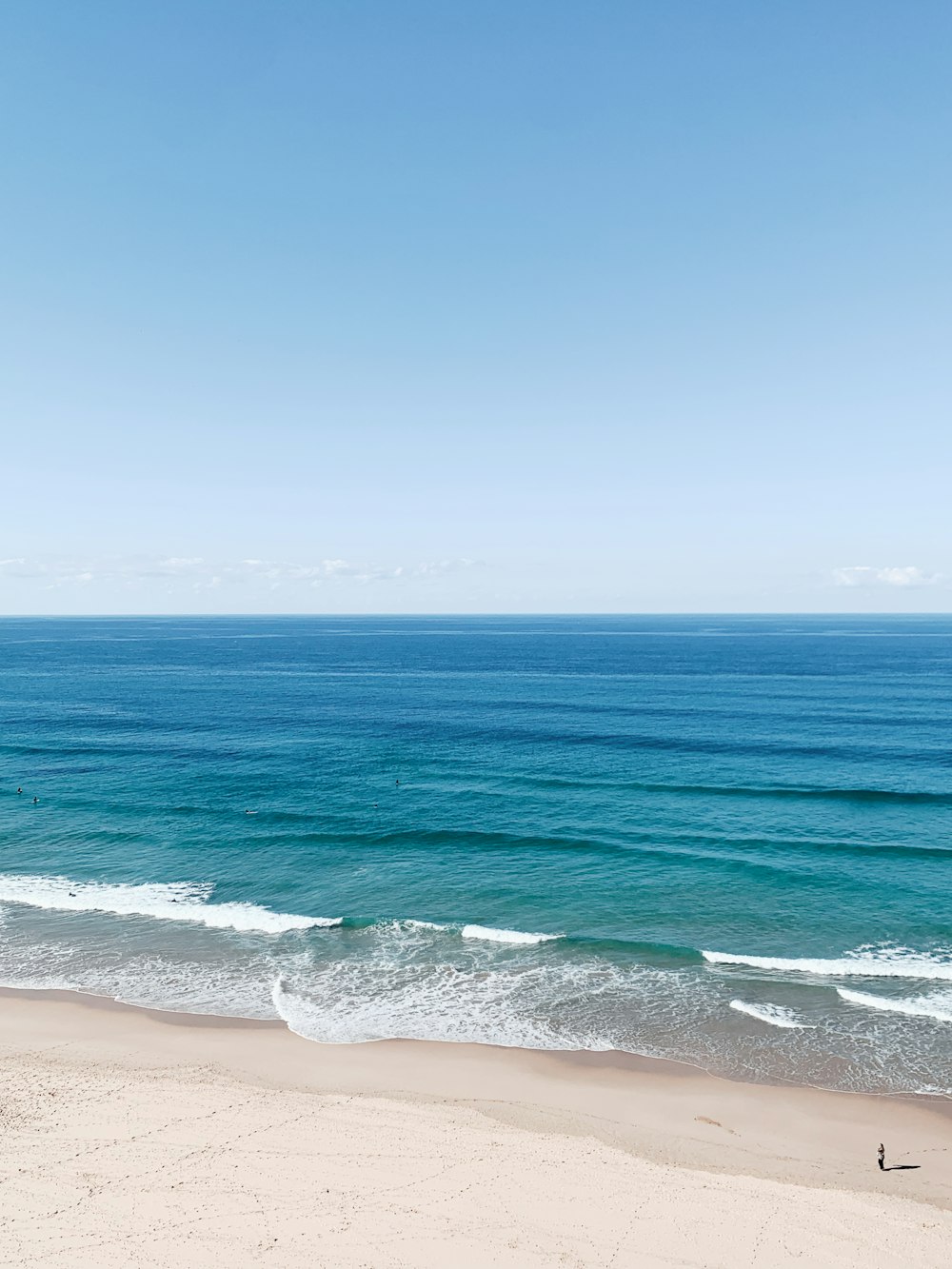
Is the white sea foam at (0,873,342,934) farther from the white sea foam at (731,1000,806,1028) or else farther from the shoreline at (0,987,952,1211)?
the white sea foam at (731,1000,806,1028)

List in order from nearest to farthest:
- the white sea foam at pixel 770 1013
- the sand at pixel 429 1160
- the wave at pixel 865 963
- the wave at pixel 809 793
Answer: the sand at pixel 429 1160
the white sea foam at pixel 770 1013
the wave at pixel 865 963
the wave at pixel 809 793

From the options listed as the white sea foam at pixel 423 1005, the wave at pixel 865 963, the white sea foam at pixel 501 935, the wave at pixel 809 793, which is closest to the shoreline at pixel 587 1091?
the white sea foam at pixel 423 1005

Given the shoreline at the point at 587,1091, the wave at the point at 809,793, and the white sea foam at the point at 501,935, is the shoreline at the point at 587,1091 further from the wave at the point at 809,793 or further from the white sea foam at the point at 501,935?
the wave at the point at 809,793

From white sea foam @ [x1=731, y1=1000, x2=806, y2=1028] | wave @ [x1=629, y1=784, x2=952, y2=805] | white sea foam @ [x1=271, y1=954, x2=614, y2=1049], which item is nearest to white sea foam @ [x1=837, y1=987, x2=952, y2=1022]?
white sea foam @ [x1=731, y1=1000, x2=806, y2=1028]

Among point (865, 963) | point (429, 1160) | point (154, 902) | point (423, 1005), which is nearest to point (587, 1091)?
point (429, 1160)

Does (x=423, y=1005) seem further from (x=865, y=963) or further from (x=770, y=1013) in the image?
(x=865, y=963)

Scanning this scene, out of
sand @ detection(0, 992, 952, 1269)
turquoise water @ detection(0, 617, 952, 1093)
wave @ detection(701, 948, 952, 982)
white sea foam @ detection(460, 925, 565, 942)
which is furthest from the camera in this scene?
white sea foam @ detection(460, 925, 565, 942)
